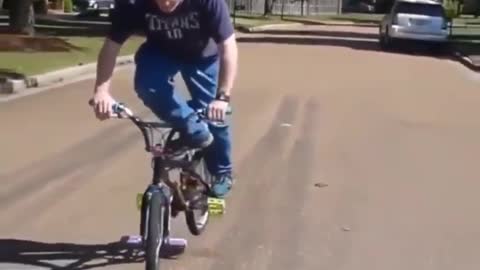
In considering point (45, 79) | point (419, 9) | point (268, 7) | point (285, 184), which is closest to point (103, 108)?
point (285, 184)

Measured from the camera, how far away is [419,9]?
123 feet

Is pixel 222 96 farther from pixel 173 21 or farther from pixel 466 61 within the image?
pixel 466 61

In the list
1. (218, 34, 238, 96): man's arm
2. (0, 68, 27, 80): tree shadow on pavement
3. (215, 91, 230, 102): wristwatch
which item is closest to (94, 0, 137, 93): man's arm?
(218, 34, 238, 96): man's arm

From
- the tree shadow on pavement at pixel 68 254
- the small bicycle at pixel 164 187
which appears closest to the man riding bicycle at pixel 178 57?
the small bicycle at pixel 164 187

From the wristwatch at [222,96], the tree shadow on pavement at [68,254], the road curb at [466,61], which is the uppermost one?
the wristwatch at [222,96]

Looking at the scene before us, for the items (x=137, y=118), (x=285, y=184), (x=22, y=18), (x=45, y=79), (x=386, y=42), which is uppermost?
(x=137, y=118)

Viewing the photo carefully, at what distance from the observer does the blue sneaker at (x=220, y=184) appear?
7191 mm

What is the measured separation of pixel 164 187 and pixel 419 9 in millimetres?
32002

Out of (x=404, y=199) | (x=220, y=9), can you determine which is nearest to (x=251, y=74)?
(x=404, y=199)

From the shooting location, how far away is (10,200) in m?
9.34

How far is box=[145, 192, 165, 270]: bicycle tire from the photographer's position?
19.7 feet

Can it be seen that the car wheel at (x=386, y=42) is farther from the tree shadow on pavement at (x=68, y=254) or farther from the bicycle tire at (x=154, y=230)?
the bicycle tire at (x=154, y=230)

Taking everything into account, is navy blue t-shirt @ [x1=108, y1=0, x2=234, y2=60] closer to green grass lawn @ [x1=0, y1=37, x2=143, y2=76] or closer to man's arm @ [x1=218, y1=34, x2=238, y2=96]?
man's arm @ [x1=218, y1=34, x2=238, y2=96]

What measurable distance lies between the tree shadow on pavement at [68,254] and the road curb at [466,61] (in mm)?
21308
